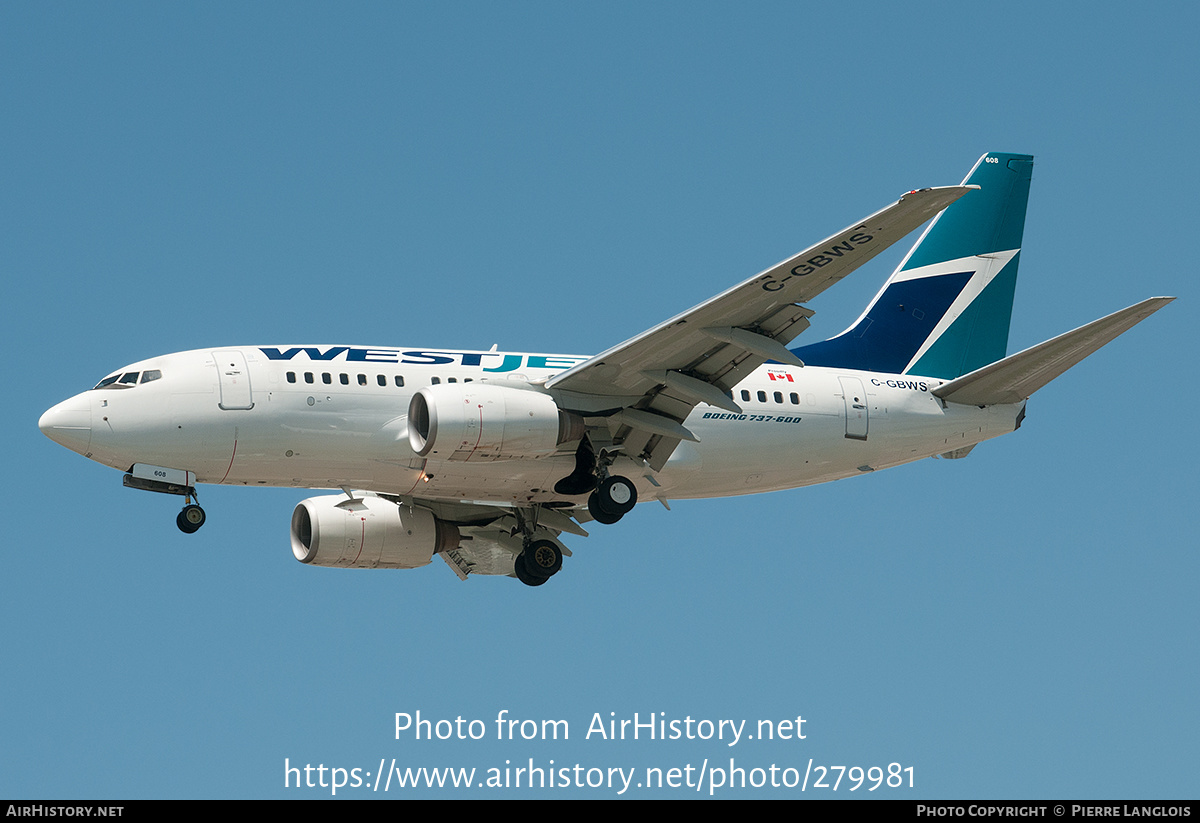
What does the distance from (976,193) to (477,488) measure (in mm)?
15037

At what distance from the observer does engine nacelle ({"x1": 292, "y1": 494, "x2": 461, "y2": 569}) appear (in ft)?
113

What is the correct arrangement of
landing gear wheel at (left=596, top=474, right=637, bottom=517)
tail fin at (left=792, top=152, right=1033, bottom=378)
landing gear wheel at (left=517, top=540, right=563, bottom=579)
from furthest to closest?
tail fin at (left=792, top=152, right=1033, bottom=378) < landing gear wheel at (left=517, top=540, right=563, bottom=579) < landing gear wheel at (left=596, top=474, right=637, bottom=517)

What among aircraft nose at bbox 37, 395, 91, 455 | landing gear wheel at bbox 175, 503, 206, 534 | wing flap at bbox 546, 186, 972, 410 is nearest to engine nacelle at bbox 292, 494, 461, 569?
landing gear wheel at bbox 175, 503, 206, 534

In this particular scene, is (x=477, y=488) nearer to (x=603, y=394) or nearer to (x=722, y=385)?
(x=603, y=394)

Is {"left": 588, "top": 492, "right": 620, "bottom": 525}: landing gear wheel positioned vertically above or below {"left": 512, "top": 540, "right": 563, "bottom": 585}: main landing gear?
below

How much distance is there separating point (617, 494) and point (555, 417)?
240 cm

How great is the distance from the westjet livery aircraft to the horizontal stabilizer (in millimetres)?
52

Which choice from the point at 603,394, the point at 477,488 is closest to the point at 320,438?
the point at 477,488

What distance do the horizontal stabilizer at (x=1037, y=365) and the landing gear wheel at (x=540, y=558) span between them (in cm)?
924

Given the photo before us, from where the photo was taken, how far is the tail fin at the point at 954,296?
3616 cm

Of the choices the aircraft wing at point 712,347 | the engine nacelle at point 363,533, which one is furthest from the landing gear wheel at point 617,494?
the engine nacelle at point 363,533

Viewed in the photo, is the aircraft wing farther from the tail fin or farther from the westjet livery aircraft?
the tail fin

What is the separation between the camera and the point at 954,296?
123ft

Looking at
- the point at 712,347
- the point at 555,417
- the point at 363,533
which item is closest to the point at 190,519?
the point at 363,533
